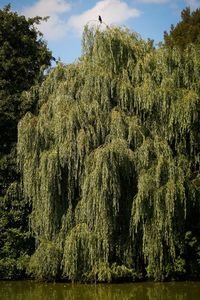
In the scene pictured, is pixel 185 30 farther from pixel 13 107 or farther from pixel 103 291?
pixel 103 291

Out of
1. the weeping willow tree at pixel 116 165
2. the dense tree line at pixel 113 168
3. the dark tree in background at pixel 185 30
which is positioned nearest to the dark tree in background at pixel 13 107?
the dense tree line at pixel 113 168

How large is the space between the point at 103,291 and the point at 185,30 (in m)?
17.4

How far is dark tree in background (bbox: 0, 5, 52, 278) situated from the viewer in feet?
55.7

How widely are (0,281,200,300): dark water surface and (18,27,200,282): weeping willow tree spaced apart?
1.16 ft

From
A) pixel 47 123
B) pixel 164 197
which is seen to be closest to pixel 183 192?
pixel 164 197

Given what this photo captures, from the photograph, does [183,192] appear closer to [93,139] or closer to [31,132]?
[93,139]

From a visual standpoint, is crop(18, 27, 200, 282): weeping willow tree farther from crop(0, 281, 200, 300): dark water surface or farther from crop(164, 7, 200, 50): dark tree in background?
crop(164, 7, 200, 50): dark tree in background

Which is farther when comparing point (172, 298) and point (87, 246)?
point (87, 246)

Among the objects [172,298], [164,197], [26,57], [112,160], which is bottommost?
[172,298]

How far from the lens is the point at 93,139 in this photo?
48.6ft

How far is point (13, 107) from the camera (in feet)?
60.4

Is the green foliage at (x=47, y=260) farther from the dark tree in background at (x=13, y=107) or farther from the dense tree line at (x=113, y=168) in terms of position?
the dark tree in background at (x=13, y=107)

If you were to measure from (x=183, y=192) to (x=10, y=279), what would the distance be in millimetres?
6716

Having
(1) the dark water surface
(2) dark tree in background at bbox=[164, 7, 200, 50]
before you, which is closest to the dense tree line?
(1) the dark water surface
